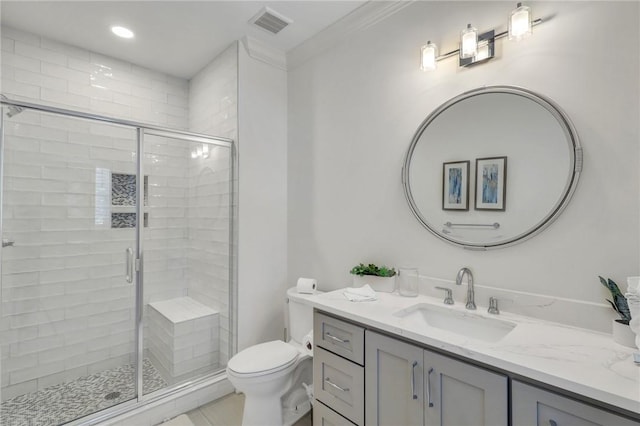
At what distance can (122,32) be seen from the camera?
2.41 metres

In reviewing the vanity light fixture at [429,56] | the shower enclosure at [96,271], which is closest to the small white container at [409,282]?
the vanity light fixture at [429,56]

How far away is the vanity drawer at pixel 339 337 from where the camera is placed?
148 centimetres

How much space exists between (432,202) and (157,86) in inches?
110

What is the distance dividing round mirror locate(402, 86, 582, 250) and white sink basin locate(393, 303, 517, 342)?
353 mm

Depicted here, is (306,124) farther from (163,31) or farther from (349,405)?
(349,405)

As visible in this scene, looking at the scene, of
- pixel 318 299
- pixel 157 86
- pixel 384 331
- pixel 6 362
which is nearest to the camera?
pixel 384 331

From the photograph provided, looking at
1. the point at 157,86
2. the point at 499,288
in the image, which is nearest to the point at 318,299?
the point at 499,288

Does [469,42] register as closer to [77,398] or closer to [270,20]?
[270,20]

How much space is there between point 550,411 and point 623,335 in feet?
1.56

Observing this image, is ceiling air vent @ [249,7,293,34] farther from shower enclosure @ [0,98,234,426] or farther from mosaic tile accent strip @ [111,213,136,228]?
mosaic tile accent strip @ [111,213,136,228]

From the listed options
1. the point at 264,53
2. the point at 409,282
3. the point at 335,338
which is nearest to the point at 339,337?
the point at 335,338

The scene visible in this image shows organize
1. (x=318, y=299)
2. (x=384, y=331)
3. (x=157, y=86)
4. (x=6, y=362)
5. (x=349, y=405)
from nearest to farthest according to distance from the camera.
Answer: (x=384, y=331), (x=349, y=405), (x=318, y=299), (x=6, y=362), (x=157, y=86)

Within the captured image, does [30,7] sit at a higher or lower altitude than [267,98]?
higher

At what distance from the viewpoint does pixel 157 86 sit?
3.07 metres
